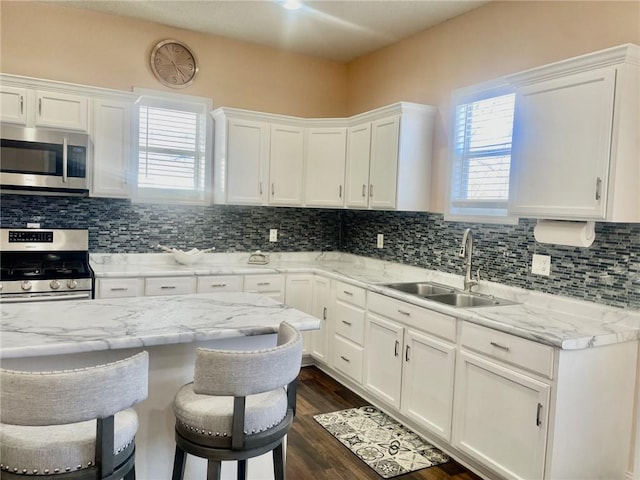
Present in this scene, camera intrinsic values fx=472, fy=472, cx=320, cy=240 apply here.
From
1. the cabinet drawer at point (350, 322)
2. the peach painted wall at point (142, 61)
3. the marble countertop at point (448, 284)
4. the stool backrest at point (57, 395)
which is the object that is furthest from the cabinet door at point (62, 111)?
the stool backrest at point (57, 395)

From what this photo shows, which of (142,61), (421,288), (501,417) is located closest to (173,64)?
(142,61)

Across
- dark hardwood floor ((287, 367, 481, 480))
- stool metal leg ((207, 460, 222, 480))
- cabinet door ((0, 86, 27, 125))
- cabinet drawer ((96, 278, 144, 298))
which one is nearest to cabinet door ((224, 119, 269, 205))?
cabinet drawer ((96, 278, 144, 298))

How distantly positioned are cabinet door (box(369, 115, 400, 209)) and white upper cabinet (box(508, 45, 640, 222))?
1.16 meters

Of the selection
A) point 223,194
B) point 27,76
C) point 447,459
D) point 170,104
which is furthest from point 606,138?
point 27,76

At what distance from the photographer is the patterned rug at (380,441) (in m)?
2.69

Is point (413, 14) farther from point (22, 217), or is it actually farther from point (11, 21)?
point (22, 217)

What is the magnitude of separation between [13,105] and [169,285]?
1.70m

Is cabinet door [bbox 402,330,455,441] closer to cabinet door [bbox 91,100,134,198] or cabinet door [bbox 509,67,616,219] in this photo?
cabinet door [bbox 509,67,616,219]

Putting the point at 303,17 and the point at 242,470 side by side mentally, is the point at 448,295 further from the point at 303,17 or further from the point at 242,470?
the point at 303,17

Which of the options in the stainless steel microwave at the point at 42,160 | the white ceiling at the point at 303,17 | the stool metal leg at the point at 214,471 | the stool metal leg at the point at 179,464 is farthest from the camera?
the white ceiling at the point at 303,17

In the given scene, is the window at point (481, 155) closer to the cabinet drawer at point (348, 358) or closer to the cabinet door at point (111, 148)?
the cabinet drawer at point (348, 358)

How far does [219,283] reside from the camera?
3900 millimetres

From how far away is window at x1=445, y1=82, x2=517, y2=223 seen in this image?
3.18 m

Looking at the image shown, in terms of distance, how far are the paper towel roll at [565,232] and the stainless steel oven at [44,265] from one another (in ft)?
9.86
